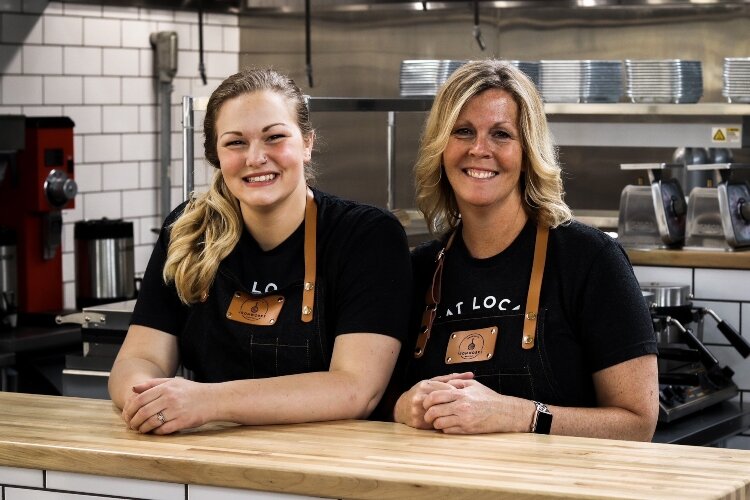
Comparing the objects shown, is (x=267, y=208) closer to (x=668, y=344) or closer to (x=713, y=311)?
(x=668, y=344)

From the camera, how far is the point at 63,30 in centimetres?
568

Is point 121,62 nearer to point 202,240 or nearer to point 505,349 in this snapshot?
point 202,240

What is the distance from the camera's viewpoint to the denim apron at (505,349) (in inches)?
97.2

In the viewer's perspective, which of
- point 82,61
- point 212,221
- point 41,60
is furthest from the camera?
point 82,61

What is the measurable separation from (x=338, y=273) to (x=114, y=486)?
0.67m

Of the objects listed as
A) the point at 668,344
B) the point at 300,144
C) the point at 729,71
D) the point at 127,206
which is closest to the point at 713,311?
the point at 668,344

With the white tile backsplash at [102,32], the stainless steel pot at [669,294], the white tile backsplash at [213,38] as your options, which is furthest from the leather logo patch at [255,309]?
the white tile backsplash at [213,38]

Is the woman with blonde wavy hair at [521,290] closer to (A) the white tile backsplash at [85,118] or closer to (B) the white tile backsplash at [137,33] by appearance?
(A) the white tile backsplash at [85,118]

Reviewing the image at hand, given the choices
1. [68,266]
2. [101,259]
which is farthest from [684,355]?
[68,266]

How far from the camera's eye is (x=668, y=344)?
3.56 m

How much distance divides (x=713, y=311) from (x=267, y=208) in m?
1.86

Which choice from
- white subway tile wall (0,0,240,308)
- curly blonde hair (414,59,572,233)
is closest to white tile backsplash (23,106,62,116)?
white subway tile wall (0,0,240,308)

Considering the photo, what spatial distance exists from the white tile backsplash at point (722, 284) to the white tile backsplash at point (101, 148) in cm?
288

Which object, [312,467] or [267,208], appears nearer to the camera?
[312,467]
